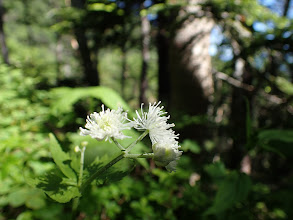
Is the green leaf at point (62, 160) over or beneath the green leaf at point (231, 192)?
over

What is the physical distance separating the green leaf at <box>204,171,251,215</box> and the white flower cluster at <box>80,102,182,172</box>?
573 mm

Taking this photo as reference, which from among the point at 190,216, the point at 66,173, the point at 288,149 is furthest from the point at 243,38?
the point at 66,173

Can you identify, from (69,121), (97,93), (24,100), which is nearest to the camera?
(97,93)

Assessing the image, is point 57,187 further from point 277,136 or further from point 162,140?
point 277,136

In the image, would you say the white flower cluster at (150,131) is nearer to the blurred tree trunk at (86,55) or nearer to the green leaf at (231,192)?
the green leaf at (231,192)

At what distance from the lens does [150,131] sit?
744 millimetres

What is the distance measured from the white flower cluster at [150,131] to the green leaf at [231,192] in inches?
22.6

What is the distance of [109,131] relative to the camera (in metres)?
0.67

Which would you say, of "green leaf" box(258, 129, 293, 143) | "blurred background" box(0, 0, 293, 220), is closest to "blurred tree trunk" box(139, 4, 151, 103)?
"blurred background" box(0, 0, 293, 220)

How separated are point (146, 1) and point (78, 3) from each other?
1.28m

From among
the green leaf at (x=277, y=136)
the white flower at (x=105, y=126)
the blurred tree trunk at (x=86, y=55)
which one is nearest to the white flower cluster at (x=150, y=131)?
the white flower at (x=105, y=126)

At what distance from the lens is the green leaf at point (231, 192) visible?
1054 mm

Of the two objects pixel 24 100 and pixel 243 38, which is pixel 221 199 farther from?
pixel 24 100

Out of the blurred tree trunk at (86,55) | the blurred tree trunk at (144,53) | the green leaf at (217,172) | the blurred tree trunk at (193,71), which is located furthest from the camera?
the blurred tree trunk at (144,53)
